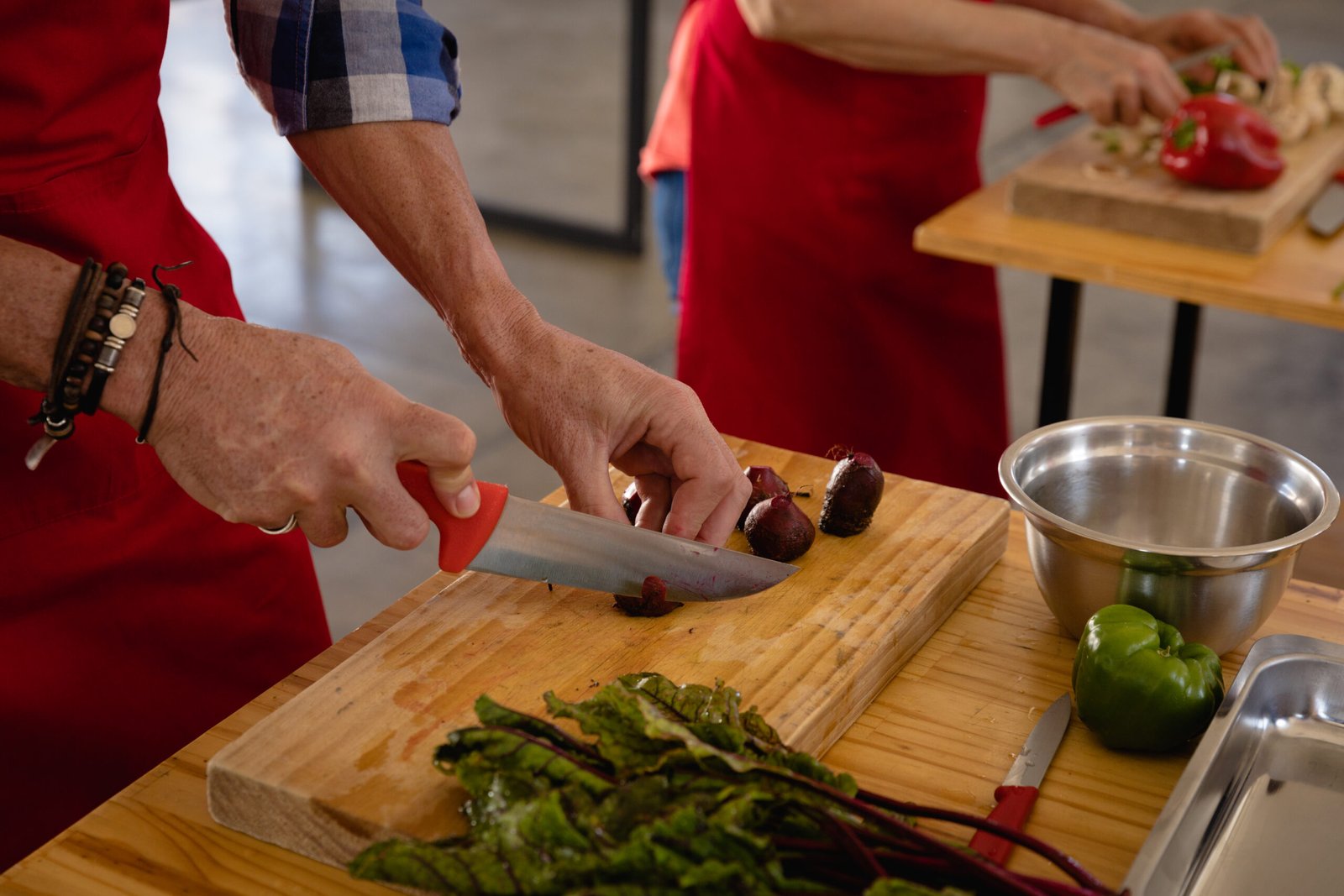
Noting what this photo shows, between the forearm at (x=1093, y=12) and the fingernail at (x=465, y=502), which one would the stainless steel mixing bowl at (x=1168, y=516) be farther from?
the forearm at (x=1093, y=12)

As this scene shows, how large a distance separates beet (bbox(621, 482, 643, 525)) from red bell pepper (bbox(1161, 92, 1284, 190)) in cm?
144

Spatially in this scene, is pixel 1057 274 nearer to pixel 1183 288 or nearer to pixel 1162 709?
pixel 1183 288

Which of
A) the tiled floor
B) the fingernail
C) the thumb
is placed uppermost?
the thumb

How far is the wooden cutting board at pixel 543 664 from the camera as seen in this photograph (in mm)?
1083

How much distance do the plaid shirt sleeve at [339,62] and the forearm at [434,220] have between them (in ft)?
0.06

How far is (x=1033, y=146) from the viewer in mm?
7688

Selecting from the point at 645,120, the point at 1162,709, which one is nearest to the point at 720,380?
the point at 1162,709

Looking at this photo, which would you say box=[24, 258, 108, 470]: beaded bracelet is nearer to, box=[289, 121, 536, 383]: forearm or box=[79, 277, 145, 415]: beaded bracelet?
box=[79, 277, 145, 415]: beaded bracelet

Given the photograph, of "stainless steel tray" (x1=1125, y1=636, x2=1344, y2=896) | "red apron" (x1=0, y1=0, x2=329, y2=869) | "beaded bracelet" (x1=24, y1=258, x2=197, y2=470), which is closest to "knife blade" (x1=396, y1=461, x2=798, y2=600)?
"beaded bracelet" (x1=24, y1=258, x2=197, y2=470)

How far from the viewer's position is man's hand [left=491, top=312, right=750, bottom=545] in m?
1.40

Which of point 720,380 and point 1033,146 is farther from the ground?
point 720,380

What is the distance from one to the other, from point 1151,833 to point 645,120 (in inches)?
195

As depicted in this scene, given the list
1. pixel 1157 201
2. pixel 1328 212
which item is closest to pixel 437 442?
pixel 1157 201

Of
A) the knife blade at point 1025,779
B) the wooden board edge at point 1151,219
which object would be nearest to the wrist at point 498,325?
the knife blade at point 1025,779
